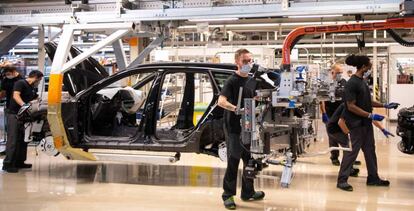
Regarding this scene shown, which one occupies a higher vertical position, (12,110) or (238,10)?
(238,10)

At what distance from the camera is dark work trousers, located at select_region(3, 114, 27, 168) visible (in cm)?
667

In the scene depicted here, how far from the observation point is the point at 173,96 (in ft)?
34.9

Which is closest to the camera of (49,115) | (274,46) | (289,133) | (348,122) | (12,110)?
(289,133)

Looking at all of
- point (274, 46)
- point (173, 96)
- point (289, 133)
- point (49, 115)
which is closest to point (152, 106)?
point (49, 115)

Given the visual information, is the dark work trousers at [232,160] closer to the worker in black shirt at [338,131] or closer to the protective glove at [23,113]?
the worker in black shirt at [338,131]

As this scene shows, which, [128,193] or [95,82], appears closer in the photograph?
[128,193]

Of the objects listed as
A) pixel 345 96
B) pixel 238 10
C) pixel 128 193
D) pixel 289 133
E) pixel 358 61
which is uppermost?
pixel 238 10

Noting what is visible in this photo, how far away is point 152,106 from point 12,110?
2.18 meters

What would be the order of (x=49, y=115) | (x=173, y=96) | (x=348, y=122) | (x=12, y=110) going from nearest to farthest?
(x=348, y=122) < (x=49, y=115) < (x=12, y=110) < (x=173, y=96)

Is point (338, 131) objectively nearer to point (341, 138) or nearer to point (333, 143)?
point (341, 138)

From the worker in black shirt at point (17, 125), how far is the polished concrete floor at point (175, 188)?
0.81ft

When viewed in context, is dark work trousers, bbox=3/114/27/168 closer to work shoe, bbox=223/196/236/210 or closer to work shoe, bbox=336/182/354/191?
work shoe, bbox=223/196/236/210

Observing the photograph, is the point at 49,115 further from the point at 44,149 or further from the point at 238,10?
the point at 238,10

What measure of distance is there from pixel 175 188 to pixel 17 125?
8.25ft
